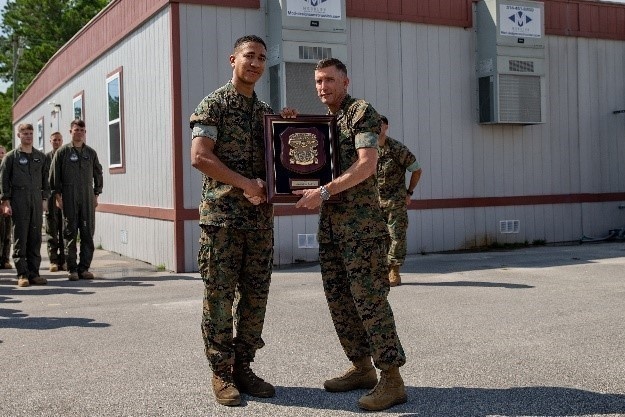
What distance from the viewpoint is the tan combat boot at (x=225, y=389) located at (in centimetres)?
455

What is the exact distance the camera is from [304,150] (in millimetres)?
4578

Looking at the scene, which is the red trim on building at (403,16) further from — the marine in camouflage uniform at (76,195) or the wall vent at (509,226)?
the wall vent at (509,226)

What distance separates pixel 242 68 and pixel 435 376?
216 centimetres

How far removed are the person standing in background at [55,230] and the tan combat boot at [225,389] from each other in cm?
720

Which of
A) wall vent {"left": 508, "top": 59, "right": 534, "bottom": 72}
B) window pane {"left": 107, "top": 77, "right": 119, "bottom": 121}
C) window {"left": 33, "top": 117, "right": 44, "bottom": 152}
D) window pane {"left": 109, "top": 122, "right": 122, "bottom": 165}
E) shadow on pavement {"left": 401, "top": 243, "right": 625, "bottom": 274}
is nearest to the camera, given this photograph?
shadow on pavement {"left": 401, "top": 243, "right": 625, "bottom": 274}

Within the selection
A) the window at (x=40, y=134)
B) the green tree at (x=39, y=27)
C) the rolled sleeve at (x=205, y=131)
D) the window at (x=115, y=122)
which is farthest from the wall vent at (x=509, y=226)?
the green tree at (x=39, y=27)

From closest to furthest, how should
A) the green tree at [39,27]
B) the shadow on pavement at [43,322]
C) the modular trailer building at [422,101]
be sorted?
1. the shadow on pavement at [43,322]
2. the modular trailer building at [422,101]
3. the green tree at [39,27]

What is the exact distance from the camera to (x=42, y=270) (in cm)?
1149

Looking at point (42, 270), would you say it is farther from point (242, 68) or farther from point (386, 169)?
point (242, 68)

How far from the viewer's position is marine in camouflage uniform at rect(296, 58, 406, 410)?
4477 mm

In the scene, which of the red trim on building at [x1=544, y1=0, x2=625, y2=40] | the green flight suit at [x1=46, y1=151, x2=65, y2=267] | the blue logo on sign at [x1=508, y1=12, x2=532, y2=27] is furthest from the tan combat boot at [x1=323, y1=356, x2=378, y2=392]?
the red trim on building at [x1=544, y1=0, x2=625, y2=40]

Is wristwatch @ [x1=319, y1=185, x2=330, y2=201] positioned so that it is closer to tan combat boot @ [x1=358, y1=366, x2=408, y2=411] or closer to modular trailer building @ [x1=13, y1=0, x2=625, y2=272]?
tan combat boot @ [x1=358, y1=366, x2=408, y2=411]

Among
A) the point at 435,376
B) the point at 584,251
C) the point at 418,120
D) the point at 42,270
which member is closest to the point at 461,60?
the point at 418,120

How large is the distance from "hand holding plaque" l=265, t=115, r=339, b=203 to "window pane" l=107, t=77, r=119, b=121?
9497 mm
